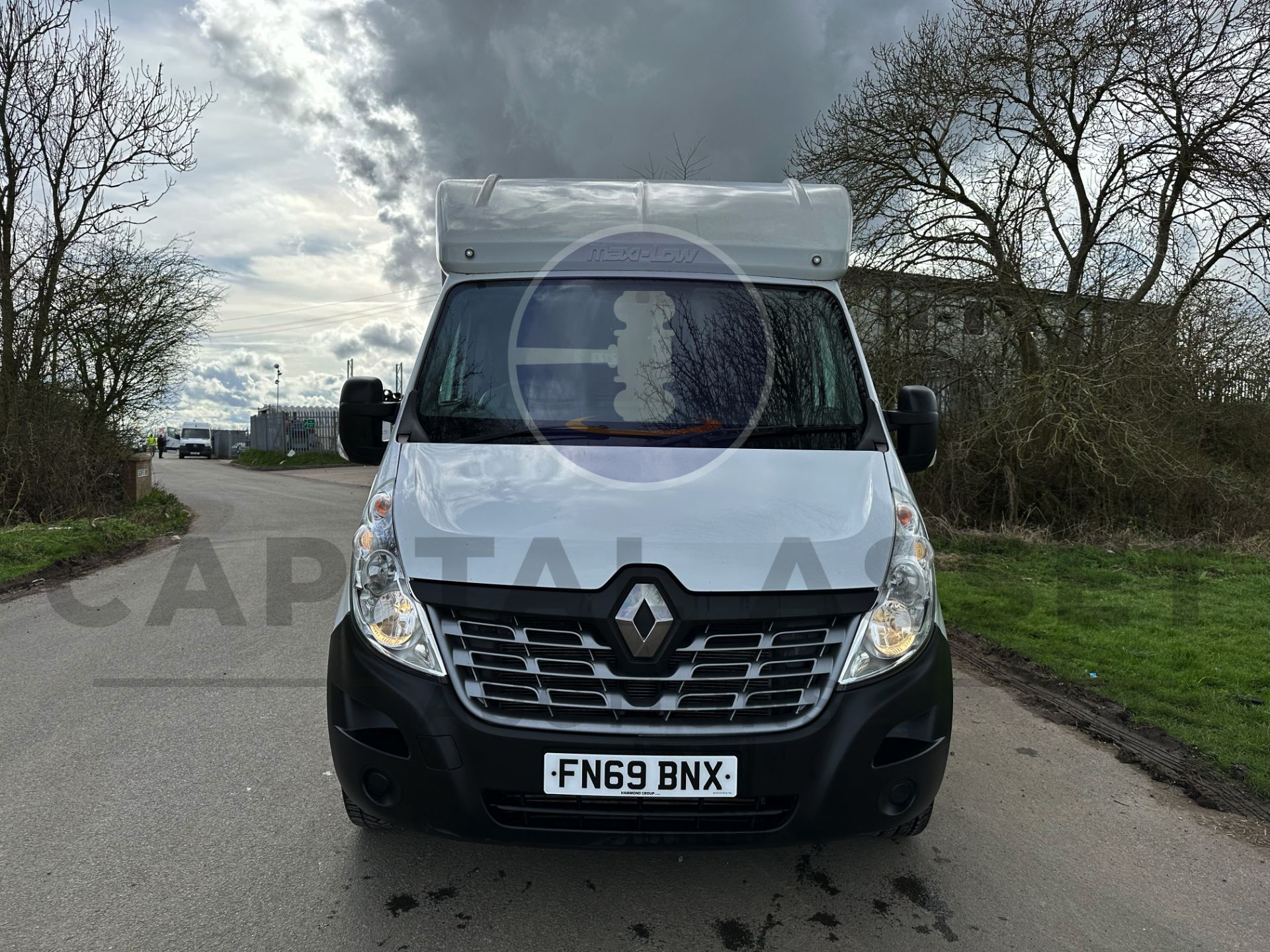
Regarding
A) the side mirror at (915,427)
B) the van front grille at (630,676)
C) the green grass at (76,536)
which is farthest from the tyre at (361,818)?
the green grass at (76,536)

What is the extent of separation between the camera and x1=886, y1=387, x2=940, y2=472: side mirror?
380 cm

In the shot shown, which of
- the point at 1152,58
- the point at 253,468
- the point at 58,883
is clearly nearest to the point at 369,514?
the point at 58,883

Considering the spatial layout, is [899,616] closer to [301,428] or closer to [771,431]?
[771,431]

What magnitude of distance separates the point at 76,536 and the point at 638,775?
37.5 ft

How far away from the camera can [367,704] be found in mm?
2617

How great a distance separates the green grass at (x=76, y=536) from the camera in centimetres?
977

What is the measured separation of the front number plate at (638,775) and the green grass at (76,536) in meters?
8.80

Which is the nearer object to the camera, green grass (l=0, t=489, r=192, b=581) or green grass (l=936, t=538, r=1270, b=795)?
green grass (l=936, t=538, r=1270, b=795)

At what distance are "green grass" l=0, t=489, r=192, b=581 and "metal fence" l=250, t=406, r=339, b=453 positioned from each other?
25256 millimetres

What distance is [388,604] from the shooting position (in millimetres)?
2678

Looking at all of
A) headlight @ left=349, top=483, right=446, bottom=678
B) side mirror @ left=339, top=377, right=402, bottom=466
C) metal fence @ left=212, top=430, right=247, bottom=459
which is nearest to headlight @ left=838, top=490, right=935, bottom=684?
headlight @ left=349, top=483, right=446, bottom=678

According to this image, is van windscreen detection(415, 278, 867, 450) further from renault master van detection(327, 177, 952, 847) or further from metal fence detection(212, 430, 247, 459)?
metal fence detection(212, 430, 247, 459)

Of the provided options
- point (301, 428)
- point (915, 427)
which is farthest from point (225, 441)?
point (915, 427)
